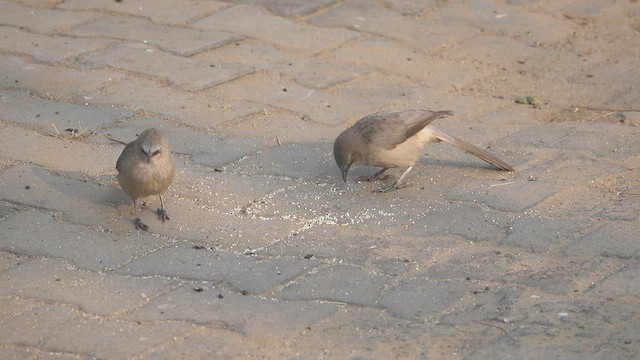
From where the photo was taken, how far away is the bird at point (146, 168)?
20.3ft

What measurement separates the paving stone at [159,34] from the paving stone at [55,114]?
3.64ft

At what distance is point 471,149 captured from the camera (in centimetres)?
701

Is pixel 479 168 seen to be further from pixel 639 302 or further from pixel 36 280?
pixel 36 280

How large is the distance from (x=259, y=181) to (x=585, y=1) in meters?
4.42

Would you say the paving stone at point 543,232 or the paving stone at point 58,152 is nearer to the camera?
the paving stone at point 543,232

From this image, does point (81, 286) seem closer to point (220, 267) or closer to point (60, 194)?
point (220, 267)

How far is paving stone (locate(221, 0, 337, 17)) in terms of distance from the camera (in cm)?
940

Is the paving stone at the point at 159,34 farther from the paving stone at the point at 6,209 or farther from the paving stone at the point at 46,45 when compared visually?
the paving stone at the point at 6,209

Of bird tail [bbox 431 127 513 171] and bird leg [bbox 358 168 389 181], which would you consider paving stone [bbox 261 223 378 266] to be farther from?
bird tail [bbox 431 127 513 171]

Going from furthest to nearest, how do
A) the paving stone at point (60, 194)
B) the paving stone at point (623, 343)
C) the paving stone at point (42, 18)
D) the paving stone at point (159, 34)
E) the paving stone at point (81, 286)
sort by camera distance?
the paving stone at point (42, 18) → the paving stone at point (159, 34) → the paving stone at point (60, 194) → the paving stone at point (81, 286) → the paving stone at point (623, 343)

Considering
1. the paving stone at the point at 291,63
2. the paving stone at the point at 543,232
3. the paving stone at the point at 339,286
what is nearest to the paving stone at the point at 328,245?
the paving stone at the point at 339,286

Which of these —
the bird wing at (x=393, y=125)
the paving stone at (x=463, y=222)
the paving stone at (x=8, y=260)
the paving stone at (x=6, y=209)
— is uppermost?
the bird wing at (x=393, y=125)

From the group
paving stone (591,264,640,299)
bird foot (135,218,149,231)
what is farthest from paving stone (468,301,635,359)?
bird foot (135,218,149,231)

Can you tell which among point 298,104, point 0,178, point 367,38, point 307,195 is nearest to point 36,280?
point 0,178
